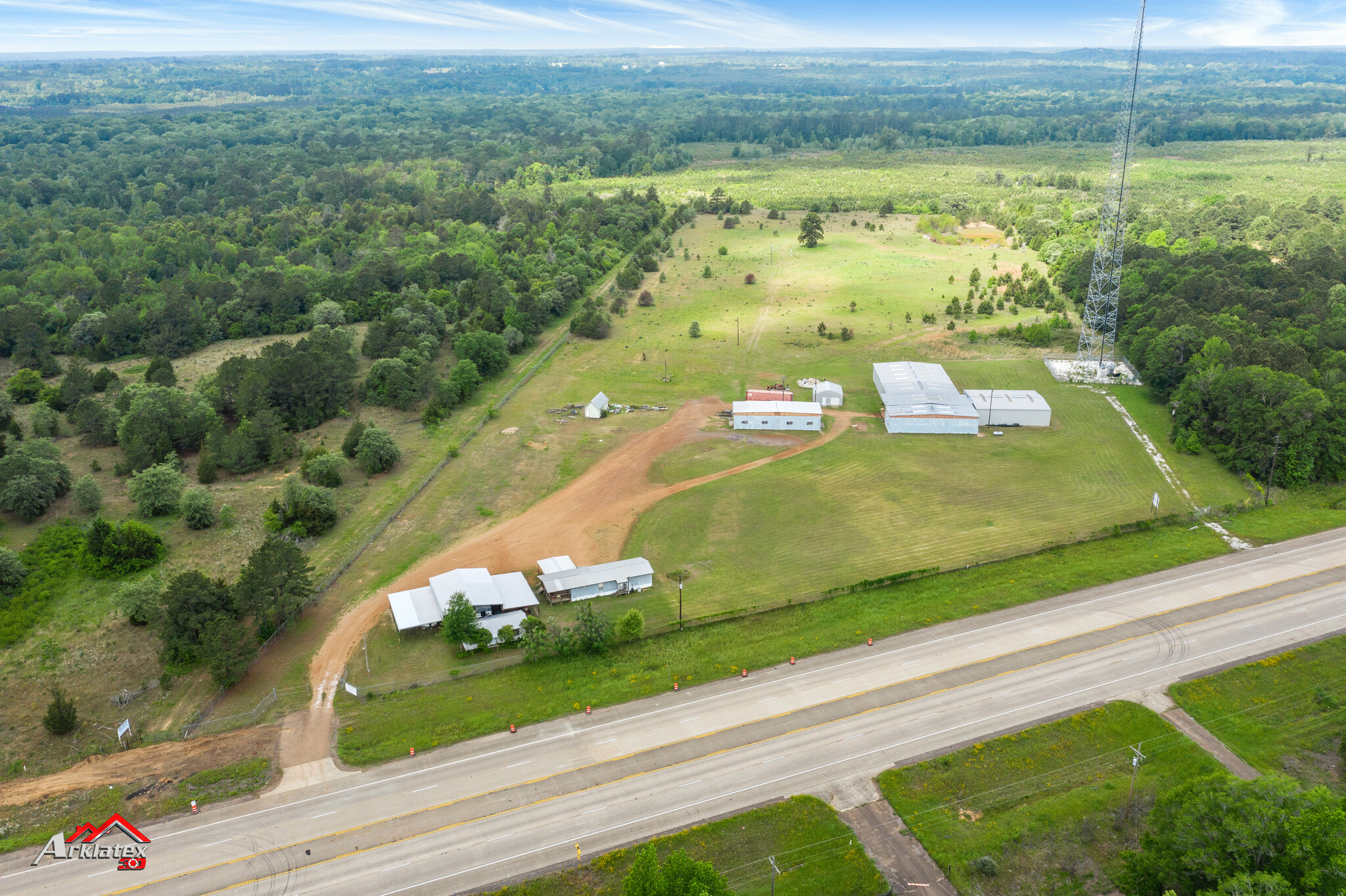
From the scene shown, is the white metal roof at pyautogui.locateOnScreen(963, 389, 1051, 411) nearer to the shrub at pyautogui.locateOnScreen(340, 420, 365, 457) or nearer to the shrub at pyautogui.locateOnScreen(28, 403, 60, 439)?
the shrub at pyautogui.locateOnScreen(340, 420, 365, 457)

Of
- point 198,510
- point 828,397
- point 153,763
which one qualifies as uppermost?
point 828,397

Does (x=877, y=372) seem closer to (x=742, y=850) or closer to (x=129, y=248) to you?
(x=742, y=850)

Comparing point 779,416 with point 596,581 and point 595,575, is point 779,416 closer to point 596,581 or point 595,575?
point 595,575

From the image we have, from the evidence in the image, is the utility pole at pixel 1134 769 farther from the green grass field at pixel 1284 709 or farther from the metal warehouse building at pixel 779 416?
the metal warehouse building at pixel 779 416

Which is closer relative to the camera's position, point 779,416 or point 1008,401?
point 779,416

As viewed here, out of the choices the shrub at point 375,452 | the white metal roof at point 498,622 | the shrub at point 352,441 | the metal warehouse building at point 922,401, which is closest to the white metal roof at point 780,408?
the metal warehouse building at point 922,401

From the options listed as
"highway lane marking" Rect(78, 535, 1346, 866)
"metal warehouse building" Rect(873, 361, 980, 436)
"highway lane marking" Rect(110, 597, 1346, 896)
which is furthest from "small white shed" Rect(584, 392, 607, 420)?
"highway lane marking" Rect(110, 597, 1346, 896)

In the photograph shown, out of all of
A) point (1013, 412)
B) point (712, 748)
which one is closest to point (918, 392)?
point (1013, 412)
